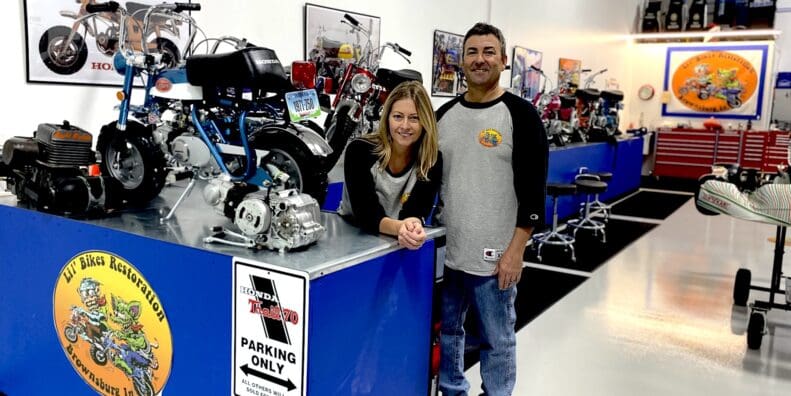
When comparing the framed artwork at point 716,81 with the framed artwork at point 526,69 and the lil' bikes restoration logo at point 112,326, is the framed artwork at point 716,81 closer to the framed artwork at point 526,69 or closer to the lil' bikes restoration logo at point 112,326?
the framed artwork at point 526,69

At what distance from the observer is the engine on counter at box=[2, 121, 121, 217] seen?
2.12 metres

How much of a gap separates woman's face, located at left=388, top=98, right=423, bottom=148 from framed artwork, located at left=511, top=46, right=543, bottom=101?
5.89 metres

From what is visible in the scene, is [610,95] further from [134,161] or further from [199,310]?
[199,310]

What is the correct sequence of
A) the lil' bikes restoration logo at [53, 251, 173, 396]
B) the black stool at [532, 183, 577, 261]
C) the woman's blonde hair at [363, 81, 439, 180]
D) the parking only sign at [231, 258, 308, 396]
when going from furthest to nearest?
1. the black stool at [532, 183, 577, 261]
2. the woman's blonde hair at [363, 81, 439, 180]
3. the lil' bikes restoration logo at [53, 251, 173, 396]
4. the parking only sign at [231, 258, 308, 396]

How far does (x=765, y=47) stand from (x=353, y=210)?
11626 mm

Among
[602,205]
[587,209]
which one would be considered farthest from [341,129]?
[602,205]

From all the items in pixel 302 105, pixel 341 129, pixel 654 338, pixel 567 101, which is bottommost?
pixel 654 338

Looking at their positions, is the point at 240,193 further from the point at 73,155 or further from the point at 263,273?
the point at 73,155

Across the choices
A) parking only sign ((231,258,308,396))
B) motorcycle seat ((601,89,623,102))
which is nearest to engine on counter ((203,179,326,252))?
parking only sign ((231,258,308,396))

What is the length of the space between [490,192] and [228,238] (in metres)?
0.87

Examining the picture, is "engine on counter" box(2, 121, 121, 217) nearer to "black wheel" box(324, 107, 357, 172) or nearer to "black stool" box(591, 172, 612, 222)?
"black wheel" box(324, 107, 357, 172)

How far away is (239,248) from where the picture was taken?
1.83m

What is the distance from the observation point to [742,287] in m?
4.37

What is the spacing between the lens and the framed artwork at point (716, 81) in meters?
11.4
